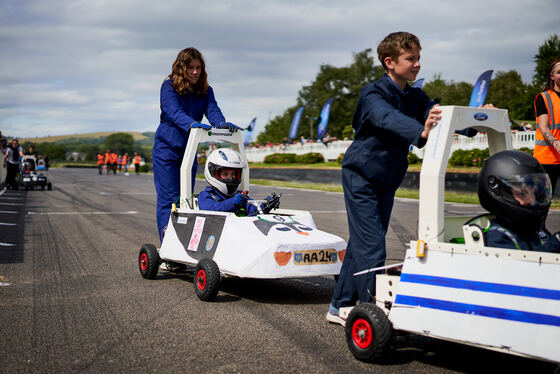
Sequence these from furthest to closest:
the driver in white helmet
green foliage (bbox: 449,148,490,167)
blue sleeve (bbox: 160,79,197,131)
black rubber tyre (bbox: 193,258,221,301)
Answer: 1. green foliage (bbox: 449,148,490,167)
2. blue sleeve (bbox: 160,79,197,131)
3. the driver in white helmet
4. black rubber tyre (bbox: 193,258,221,301)

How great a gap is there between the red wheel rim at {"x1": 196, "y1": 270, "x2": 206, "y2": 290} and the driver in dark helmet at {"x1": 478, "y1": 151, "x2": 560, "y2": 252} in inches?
97.7

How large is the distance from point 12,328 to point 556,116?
520 centimetres

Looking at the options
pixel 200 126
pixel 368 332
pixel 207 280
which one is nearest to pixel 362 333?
pixel 368 332

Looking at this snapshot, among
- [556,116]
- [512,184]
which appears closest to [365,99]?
[512,184]

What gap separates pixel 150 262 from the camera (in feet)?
19.1

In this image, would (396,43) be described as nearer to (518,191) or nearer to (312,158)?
(518,191)

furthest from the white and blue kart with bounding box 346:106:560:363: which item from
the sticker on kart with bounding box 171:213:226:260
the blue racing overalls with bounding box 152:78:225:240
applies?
the blue racing overalls with bounding box 152:78:225:240

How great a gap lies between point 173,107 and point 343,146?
115 ft

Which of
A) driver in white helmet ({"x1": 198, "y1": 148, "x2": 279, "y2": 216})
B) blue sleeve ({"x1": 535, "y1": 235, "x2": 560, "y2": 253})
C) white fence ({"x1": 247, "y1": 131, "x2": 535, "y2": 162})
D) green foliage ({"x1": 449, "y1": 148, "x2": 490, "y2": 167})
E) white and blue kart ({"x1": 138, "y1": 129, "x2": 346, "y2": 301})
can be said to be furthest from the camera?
white fence ({"x1": 247, "y1": 131, "x2": 535, "y2": 162})

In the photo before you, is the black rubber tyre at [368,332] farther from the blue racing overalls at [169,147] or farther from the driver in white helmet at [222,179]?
the blue racing overalls at [169,147]

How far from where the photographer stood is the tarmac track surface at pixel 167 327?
3.37 meters

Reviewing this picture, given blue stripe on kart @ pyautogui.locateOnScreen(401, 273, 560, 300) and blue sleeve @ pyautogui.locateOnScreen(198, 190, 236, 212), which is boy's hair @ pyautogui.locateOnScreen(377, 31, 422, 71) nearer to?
blue stripe on kart @ pyautogui.locateOnScreen(401, 273, 560, 300)

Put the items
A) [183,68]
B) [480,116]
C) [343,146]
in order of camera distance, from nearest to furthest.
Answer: [480,116], [183,68], [343,146]

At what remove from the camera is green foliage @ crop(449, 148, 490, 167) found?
2326 cm
